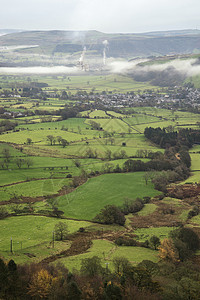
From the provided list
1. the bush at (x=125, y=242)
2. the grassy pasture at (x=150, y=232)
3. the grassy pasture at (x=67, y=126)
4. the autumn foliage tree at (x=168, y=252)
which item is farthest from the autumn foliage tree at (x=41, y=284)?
the grassy pasture at (x=67, y=126)


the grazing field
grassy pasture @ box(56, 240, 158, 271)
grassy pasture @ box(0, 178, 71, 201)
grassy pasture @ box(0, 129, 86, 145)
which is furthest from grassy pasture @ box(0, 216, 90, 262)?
grassy pasture @ box(0, 129, 86, 145)

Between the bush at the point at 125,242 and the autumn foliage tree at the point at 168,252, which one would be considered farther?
the bush at the point at 125,242

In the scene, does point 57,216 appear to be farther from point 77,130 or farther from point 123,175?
point 77,130

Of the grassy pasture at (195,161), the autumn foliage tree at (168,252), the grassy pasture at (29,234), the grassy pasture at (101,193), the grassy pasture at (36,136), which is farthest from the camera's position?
the grassy pasture at (36,136)

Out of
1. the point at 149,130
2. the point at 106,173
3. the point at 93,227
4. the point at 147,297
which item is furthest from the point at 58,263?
the point at 149,130

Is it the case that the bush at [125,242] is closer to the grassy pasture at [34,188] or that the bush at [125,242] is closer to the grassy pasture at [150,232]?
the grassy pasture at [150,232]

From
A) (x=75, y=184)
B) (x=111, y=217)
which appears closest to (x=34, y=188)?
(x=75, y=184)

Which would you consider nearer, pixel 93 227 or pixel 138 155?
pixel 93 227

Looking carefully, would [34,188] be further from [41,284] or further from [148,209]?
[41,284]
